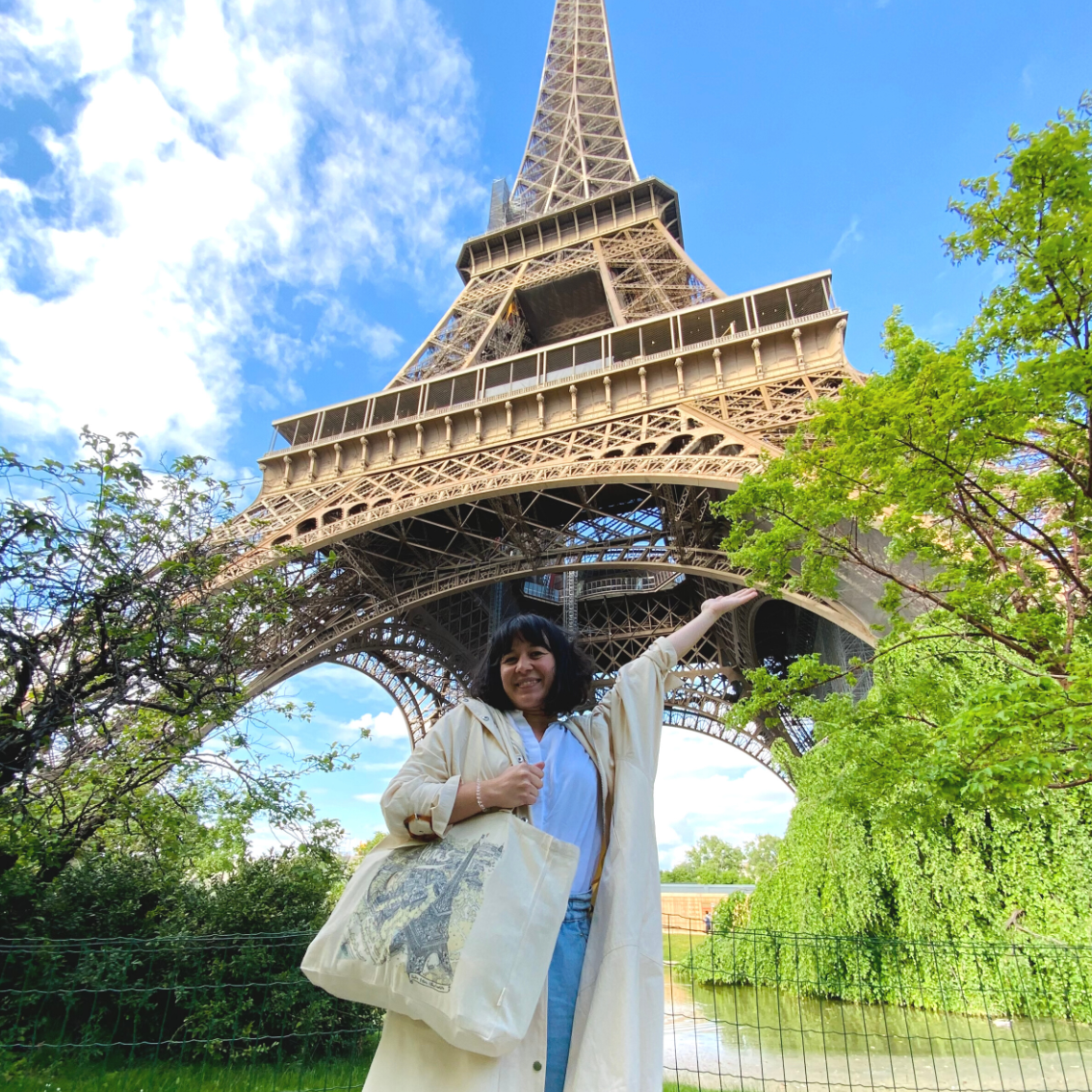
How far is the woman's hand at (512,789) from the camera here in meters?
1.37

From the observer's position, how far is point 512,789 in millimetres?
1373

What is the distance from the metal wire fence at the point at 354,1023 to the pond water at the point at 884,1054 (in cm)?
3

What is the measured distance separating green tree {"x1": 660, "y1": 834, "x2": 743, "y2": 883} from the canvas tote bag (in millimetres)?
51032

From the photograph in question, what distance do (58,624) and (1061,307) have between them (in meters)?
7.25

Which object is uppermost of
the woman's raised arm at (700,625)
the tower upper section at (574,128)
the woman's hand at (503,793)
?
the tower upper section at (574,128)

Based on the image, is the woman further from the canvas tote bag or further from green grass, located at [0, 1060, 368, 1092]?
green grass, located at [0, 1060, 368, 1092]

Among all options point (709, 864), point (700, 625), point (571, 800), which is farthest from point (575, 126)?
point (709, 864)

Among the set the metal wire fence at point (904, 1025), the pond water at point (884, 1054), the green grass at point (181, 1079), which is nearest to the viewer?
the green grass at point (181, 1079)

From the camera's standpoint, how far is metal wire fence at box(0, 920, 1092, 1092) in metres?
4.12

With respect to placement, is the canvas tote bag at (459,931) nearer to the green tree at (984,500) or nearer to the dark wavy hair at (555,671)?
the dark wavy hair at (555,671)

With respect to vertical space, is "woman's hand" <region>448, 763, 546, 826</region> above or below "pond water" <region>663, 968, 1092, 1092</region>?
above

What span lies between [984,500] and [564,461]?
801 cm

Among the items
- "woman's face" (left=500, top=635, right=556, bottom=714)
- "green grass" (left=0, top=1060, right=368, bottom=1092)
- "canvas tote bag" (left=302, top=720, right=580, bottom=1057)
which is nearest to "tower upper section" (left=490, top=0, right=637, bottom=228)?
"green grass" (left=0, top=1060, right=368, bottom=1092)

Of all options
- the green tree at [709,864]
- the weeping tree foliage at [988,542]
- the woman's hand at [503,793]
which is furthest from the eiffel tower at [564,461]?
the green tree at [709,864]
